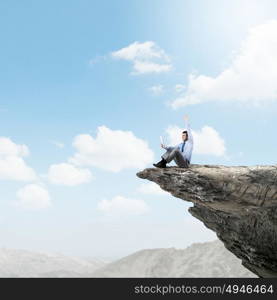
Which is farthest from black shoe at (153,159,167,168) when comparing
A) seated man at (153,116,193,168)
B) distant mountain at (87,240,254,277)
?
distant mountain at (87,240,254,277)

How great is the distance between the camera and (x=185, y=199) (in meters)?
23.0

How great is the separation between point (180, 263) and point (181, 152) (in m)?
157

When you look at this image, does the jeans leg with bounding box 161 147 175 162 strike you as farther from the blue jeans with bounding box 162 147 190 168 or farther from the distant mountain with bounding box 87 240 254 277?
the distant mountain with bounding box 87 240 254 277

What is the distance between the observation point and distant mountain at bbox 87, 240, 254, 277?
520 ft

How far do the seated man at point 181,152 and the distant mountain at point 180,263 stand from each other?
13920 cm

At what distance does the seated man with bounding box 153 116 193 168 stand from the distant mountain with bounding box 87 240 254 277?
457 ft

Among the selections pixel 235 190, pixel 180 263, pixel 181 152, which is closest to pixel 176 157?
pixel 181 152

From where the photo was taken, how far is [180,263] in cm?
17200

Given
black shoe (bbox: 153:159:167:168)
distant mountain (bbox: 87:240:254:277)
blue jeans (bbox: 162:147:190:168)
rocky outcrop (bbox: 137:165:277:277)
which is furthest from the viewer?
distant mountain (bbox: 87:240:254:277)

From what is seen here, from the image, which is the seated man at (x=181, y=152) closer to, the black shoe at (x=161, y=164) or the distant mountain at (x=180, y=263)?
the black shoe at (x=161, y=164)
